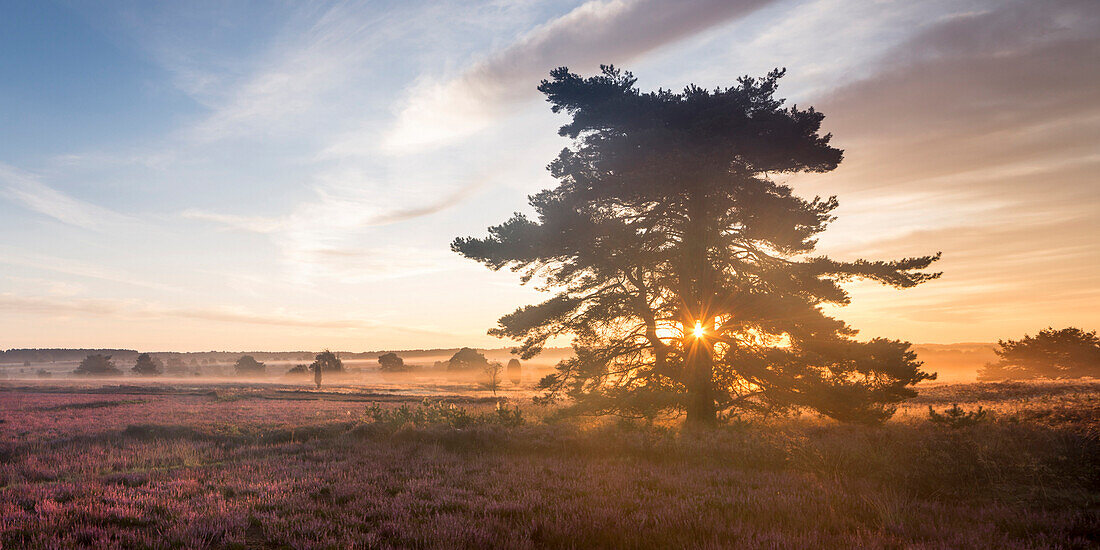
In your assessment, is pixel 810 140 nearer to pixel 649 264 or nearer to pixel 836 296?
pixel 836 296

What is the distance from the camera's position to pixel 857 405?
45.7 feet

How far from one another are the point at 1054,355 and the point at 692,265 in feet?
190

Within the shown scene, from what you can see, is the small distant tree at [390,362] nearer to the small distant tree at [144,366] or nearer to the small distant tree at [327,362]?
the small distant tree at [327,362]

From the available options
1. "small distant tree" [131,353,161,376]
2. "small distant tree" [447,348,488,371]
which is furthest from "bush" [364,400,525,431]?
"small distant tree" [131,353,161,376]

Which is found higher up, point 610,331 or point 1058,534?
point 610,331

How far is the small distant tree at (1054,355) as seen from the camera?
159 ft

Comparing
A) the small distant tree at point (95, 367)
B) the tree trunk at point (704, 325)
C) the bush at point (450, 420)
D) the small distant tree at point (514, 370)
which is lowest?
the small distant tree at point (514, 370)

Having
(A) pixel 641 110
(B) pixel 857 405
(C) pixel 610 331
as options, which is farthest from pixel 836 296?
(A) pixel 641 110

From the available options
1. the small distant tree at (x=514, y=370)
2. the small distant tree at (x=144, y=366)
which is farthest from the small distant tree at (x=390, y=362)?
the small distant tree at (x=144, y=366)

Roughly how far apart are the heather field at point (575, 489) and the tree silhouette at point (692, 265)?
244 centimetres

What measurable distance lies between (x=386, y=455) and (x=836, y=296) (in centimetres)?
1336

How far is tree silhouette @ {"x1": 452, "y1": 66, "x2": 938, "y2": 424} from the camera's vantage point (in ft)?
48.2

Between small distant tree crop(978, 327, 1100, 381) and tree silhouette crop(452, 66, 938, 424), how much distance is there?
53304 millimetres

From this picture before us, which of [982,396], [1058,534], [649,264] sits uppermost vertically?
[649,264]
